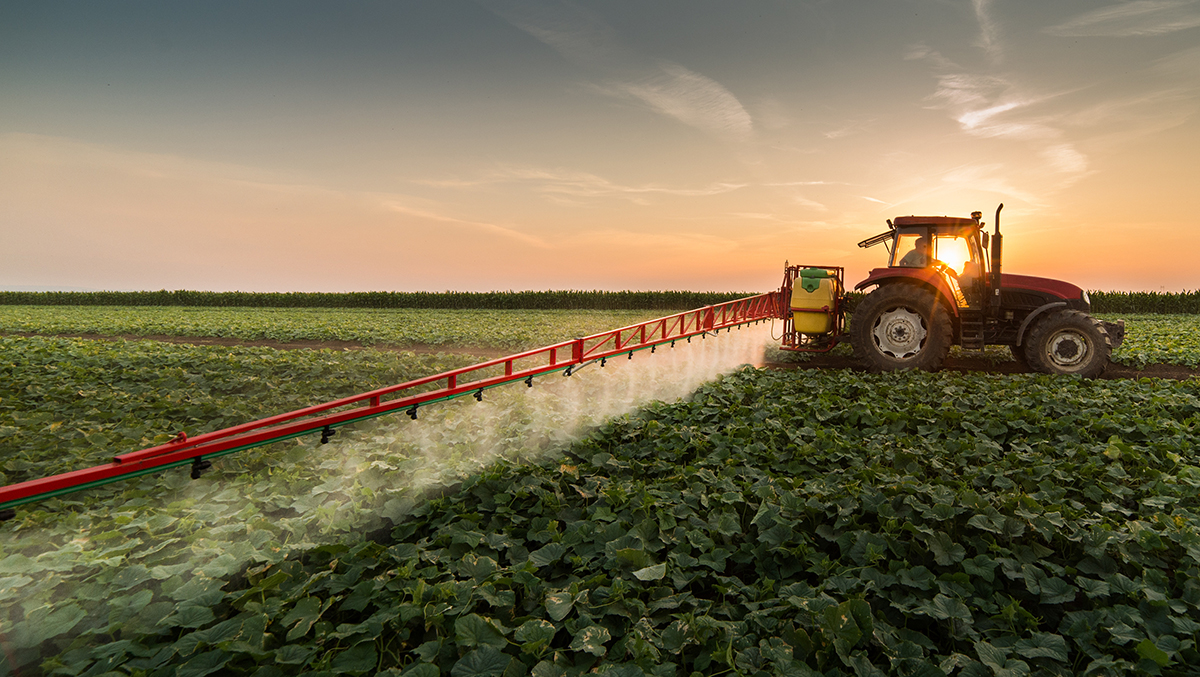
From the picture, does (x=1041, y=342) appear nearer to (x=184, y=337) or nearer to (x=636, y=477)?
→ (x=636, y=477)

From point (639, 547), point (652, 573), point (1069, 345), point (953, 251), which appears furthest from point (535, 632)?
point (1069, 345)

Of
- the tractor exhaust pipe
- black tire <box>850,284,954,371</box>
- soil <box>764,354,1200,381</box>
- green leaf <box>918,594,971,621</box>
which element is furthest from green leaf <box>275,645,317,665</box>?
the tractor exhaust pipe

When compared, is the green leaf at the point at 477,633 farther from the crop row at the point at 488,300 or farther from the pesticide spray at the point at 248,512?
the crop row at the point at 488,300

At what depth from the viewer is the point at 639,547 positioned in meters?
3.50

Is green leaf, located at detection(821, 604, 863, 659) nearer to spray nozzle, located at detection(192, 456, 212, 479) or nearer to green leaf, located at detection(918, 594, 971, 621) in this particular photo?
green leaf, located at detection(918, 594, 971, 621)

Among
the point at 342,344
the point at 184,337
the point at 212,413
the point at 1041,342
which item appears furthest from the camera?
the point at 184,337

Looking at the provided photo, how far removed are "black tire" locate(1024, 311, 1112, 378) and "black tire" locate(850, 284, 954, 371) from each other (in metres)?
1.30

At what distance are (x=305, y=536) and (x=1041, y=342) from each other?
10.3 m

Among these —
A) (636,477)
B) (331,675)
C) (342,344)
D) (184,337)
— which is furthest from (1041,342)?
(184,337)

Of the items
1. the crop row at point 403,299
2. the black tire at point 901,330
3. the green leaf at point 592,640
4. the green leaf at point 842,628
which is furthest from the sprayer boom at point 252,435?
the crop row at point 403,299

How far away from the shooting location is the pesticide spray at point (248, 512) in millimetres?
3092

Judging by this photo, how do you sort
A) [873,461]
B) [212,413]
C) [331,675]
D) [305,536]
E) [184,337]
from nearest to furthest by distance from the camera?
[331,675], [305,536], [873,461], [212,413], [184,337]

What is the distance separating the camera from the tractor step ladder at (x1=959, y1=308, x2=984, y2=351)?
8.79 meters

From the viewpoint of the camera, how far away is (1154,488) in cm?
426
